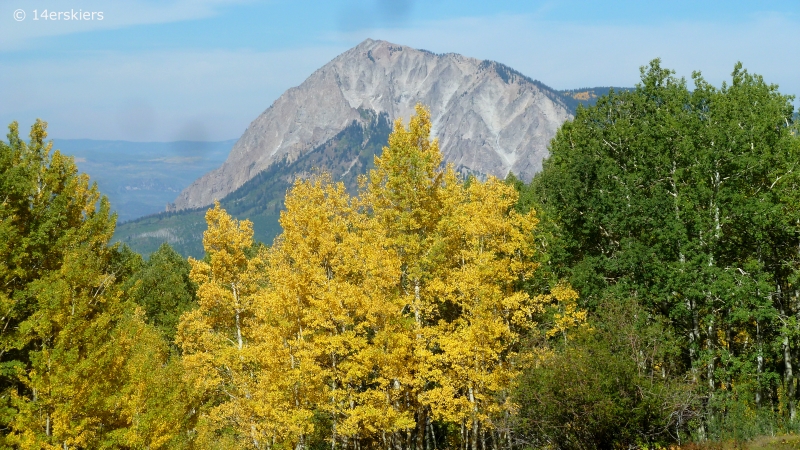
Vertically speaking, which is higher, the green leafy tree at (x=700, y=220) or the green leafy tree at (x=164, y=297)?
the green leafy tree at (x=700, y=220)

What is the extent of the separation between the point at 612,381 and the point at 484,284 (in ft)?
27.7

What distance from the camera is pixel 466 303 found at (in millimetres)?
29844

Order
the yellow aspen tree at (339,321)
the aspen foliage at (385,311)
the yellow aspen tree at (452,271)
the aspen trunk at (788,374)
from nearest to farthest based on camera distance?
1. the aspen trunk at (788,374)
2. the yellow aspen tree at (339,321)
3. the aspen foliage at (385,311)
4. the yellow aspen tree at (452,271)

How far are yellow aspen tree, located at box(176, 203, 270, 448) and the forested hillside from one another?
179 mm

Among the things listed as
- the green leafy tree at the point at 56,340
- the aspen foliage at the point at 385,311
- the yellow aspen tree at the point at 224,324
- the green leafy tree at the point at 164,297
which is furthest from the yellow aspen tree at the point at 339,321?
the green leafy tree at the point at 164,297

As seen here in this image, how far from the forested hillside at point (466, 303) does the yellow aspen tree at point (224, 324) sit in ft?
0.59

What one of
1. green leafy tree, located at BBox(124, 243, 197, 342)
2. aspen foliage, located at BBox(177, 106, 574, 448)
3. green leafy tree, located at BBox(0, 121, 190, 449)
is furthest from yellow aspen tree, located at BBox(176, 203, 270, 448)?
green leafy tree, located at BBox(124, 243, 197, 342)

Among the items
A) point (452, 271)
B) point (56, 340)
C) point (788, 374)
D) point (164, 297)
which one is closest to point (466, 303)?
point (452, 271)

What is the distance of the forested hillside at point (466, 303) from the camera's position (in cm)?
2233

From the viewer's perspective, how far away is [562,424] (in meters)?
23.3

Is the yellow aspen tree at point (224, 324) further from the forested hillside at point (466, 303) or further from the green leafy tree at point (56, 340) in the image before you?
the green leafy tree at point (56, 340)

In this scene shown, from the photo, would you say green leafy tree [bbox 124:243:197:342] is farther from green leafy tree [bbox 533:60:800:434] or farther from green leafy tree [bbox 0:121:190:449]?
green leafy tree [bbox 533:60:800:434]

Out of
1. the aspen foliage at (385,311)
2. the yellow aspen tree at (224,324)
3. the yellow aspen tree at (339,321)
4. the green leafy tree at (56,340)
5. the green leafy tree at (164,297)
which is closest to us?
the green leafy tree at (56,340)

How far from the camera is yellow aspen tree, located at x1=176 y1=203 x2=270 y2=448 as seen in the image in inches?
1309
